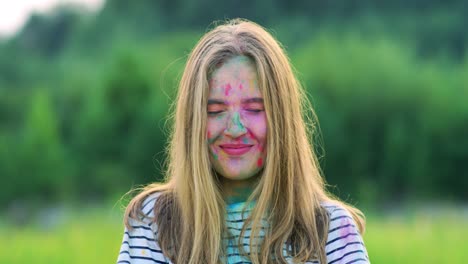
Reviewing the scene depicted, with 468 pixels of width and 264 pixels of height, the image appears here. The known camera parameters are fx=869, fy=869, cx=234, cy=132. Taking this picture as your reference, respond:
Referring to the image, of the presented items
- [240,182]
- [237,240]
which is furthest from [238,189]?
[237,240]

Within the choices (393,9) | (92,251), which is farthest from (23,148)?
(393,9)

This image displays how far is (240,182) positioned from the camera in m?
2.05

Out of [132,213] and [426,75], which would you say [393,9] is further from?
[132,213]

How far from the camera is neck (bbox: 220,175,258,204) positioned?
6.73 ft

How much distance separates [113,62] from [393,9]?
6.02m

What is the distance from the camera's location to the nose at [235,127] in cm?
196

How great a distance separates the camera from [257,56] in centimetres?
200

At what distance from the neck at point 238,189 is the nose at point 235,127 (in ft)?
0.45

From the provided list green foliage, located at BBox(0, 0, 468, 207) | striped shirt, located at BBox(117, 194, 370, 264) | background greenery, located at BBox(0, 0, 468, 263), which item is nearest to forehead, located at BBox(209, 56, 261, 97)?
striped shirt, located at BBox(117, 194, 370, 264)

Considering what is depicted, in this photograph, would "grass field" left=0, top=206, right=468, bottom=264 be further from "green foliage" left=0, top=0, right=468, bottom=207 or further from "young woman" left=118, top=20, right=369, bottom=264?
"young woman" left=118, top=20, right=369, bottom=264

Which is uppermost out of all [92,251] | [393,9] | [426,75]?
[393,9]

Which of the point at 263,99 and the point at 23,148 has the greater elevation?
the point at 263,99

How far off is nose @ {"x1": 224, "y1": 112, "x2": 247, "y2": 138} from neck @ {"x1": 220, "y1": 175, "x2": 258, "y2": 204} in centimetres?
14

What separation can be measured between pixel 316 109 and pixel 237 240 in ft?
39.7
